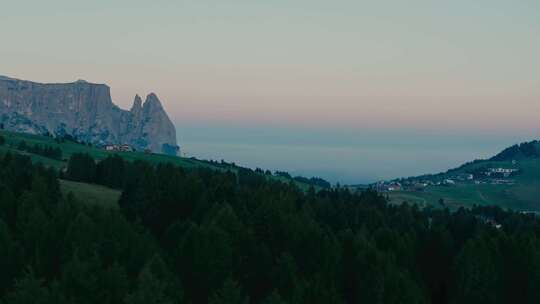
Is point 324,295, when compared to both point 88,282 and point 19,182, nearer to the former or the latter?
point 88,282

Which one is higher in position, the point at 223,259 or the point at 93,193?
the point at 93,193

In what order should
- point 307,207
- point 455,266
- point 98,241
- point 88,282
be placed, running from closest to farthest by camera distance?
1. point 88,282
2. point 98,241
3. point 455,266
4. point 307,207

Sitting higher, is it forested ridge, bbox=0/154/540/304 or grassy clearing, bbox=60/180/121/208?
grassy clearing, bbox=60/180/121/208

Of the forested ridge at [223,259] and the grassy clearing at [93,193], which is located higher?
the grassy clearing at [93,193]

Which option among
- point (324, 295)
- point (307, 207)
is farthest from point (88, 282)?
point (307, 207)

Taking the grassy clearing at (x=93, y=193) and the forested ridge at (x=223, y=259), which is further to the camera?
the grassy clearing at (x=93, y=193)
